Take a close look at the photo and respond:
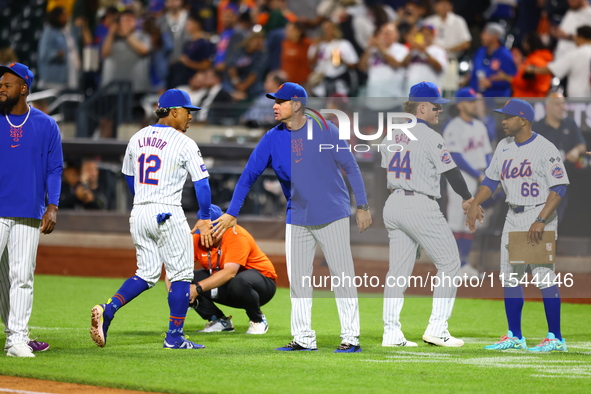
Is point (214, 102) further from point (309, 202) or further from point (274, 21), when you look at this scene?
point (309, 202)

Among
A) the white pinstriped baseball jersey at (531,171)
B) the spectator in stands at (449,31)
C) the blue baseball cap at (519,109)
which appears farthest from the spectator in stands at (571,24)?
the white pinstriped baseball jersey at (531,171)

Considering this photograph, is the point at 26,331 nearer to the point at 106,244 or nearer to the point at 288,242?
the point at 288,242

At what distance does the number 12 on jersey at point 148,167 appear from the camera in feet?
22.5

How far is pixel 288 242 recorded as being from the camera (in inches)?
281

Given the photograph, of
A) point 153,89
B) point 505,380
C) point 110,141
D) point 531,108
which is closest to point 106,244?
point 110,141

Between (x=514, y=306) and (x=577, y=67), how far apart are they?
19.2ft

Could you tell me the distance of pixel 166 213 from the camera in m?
6.83

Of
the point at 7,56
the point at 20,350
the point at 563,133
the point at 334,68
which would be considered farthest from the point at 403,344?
the point at 7,56

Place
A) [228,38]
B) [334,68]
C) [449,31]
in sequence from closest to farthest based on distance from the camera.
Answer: [334,68], [449,31], [228,38]

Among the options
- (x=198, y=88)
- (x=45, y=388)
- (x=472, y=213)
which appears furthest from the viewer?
(x=198, y=88)

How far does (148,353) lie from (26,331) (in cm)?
90

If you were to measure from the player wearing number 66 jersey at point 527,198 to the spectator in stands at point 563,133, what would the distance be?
63 cm

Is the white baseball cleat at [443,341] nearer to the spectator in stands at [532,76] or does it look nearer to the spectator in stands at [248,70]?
the spectator in stands at [532,76]

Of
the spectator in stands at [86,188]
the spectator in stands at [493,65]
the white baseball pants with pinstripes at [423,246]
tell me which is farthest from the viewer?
the spectator in stands at [86,188]
